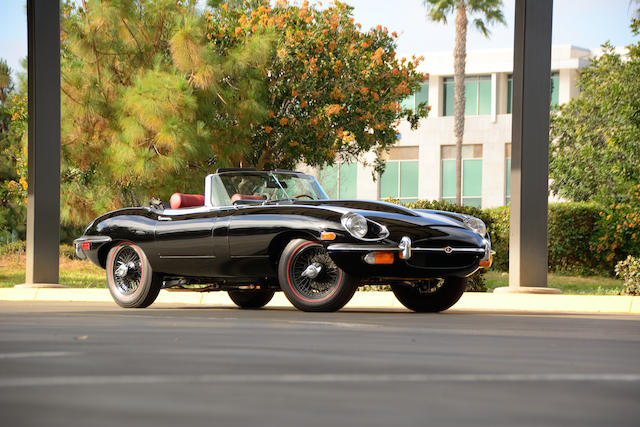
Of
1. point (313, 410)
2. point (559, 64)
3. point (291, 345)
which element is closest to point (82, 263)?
point (291, 345)

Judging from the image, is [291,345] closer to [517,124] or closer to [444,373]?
[444,373]

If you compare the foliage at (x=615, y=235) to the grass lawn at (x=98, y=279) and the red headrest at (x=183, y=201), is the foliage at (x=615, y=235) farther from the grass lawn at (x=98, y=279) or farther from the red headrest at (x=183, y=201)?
the red headrest at (x=183, y=201)

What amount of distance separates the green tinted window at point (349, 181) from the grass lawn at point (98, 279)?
25482 mm

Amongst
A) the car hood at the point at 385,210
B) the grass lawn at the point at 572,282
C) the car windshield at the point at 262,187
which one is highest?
the car windshield at the point at 262,187

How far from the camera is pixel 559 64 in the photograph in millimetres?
48781

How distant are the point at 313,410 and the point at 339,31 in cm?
2034

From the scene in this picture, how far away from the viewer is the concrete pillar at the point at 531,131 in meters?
12.9

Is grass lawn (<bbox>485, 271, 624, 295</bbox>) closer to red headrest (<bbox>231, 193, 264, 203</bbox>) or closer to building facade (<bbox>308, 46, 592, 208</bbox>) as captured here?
red headrest (<bbox>231, 193, 264, 203</bbox>)

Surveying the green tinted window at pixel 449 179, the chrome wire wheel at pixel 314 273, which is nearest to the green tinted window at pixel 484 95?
the green tinted window at pixel 449 179

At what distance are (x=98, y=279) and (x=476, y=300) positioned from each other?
9987 millimetres

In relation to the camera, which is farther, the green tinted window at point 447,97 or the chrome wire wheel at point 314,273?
the green tinted window at point 447,97

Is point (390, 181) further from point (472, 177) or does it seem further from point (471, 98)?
point (471, 98)

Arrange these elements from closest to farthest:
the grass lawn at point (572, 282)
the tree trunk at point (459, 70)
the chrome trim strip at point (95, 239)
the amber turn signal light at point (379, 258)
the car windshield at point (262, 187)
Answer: the amber turn signal light at point (379, 258), the car windshield at point (262, 187), the chrome trim strip at point (95, 239), the grass lawn at point (572, 282), the tree trunk at point (459, 70)

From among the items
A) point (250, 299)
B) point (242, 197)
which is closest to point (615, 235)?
point (250, 299)
